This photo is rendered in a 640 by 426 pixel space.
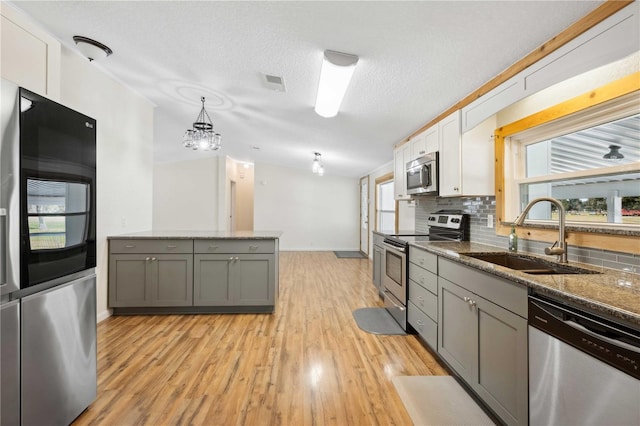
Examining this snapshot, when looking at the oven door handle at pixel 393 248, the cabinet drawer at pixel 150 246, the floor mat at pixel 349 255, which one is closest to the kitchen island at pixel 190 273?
the cabinet drawer at pixel 150 246

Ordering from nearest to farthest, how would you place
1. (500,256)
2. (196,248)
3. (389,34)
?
(389,34) → (500,256) → (196,248)

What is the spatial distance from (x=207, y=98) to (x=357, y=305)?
318 centimetres

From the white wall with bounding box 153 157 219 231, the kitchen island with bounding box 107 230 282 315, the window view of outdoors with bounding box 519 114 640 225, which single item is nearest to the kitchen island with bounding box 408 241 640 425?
the window view of outdoors with bounding box 519 114 640 225

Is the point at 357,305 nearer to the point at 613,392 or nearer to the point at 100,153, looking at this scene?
the point at 613,392

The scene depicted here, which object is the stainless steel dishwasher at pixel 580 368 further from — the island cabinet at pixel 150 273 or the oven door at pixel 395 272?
the island cabinet at pixel 150 273

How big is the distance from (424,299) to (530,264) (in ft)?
2.66

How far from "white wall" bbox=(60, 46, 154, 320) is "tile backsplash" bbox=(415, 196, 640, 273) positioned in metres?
3.70

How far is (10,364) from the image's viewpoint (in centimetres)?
111

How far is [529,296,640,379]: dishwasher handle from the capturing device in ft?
2.73

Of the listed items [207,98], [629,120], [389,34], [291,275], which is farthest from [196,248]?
[629,120]

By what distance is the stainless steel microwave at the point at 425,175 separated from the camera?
285cm

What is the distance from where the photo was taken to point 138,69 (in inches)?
108

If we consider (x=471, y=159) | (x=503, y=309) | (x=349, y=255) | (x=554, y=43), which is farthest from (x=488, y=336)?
(x=349, y=255)

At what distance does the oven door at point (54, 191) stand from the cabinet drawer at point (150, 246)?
1.46 meters
